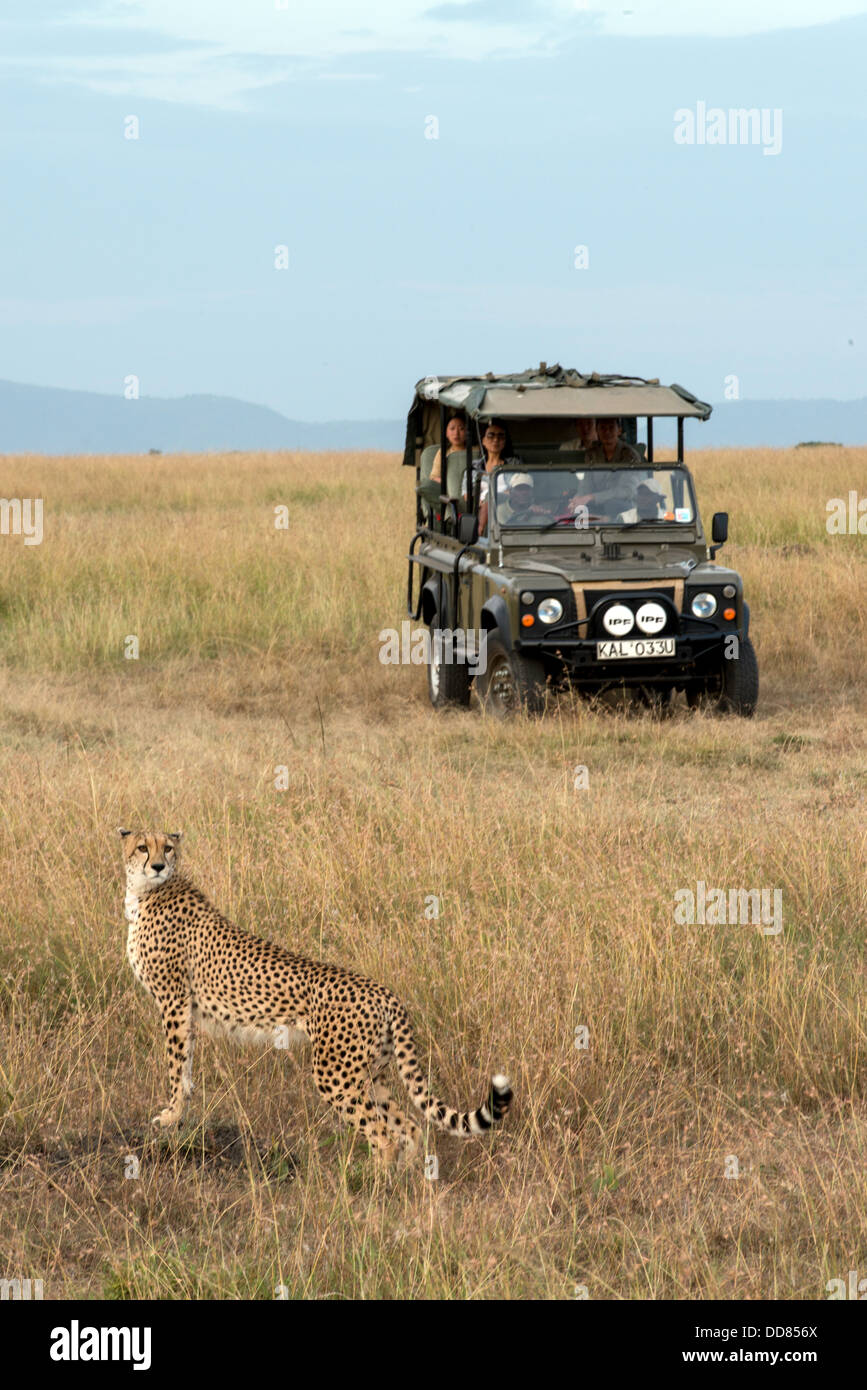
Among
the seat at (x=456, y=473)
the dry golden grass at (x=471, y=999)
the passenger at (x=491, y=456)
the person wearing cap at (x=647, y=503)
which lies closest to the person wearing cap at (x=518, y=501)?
the passenger at (x=491, y=456)

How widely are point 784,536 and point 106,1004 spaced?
13.5 m

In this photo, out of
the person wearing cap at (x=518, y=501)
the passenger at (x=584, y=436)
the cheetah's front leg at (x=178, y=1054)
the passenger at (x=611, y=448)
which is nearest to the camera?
the cheetah's front leg at (x=178, y=1054)

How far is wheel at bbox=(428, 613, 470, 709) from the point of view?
34.2ft

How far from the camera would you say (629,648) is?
926cm

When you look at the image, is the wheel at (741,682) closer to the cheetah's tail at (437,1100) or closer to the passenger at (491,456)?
the passenger at (491,456)

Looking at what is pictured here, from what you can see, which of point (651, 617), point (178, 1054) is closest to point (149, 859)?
point (178, 1054)

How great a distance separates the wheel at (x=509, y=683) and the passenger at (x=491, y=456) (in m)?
0.99

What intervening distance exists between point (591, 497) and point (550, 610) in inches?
49.7

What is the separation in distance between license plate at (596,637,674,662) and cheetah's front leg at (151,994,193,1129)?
18.1 ft

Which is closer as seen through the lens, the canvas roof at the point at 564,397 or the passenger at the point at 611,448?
the canvas roof at the point at 564,397

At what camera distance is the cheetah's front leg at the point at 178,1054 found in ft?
13.1

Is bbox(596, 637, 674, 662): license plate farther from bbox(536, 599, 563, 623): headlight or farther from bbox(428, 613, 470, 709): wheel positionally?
bbox(428, 613, 470, 709): wheel

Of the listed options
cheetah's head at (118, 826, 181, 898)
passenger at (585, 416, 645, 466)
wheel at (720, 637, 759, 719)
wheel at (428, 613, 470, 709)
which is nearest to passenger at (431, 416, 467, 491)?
passenger at (585, 416, 645, 466)

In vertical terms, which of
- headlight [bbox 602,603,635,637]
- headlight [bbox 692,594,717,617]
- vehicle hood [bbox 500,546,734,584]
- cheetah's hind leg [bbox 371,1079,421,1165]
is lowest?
cheetah's hind leg [bbox 371,1079,421,1165]
